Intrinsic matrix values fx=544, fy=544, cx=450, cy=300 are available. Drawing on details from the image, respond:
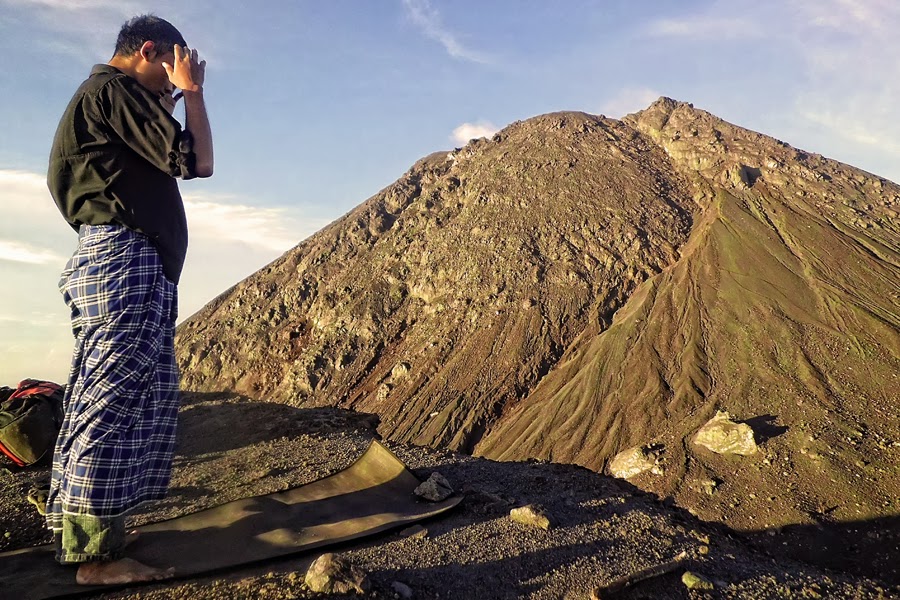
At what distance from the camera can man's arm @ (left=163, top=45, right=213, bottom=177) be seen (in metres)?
2.38

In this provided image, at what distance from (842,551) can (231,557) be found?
7.67m

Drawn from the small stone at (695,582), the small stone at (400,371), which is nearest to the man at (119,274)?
the small stone at (695,582)

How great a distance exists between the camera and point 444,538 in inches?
128

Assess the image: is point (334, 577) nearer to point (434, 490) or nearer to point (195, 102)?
point (434, 490)

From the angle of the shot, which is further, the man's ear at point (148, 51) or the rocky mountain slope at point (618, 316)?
the rocky mountain slope at point (618, 316)

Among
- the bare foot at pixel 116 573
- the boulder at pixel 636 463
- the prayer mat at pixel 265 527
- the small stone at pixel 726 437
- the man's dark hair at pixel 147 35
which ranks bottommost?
the boulder at pixel 636 463

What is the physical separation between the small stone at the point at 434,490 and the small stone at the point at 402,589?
1.31 metres

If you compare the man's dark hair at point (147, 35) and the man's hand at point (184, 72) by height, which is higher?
the man's dark hair at point (147, 35)

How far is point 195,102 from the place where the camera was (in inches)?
97.3

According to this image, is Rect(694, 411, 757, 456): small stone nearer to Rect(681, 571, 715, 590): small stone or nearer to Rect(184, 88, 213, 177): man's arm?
Rect(681, 571, 715, 590): small stone

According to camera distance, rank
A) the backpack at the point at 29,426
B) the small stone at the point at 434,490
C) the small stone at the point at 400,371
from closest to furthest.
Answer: the small stone at the point at 434,490 → the backpack at the point at 29,426 → the small stone at the point at 400,371

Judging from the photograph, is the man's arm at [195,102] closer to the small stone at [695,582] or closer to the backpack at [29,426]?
the small stone at [695,582]

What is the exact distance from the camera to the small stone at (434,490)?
154 inches

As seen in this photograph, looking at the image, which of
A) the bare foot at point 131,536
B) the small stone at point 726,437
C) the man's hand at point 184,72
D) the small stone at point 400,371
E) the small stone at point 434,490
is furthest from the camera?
the small stone at point 400,371
